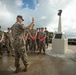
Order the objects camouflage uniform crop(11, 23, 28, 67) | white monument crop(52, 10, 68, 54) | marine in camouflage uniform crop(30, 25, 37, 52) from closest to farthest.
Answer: camouflage uniform crop(11, 23, 28, 67), white monument crop(52, 10, 68, 54), marine in camouflage uniform crop(30, 25, 37, 52)

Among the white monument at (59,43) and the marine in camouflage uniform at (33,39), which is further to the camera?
the marine in camouflage uniform at (33,39)

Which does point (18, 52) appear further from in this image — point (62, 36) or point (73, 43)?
point (73, 43)

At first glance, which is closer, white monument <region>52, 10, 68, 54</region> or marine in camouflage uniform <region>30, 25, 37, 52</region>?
white monument <region>52, 10, 68, 54</region>

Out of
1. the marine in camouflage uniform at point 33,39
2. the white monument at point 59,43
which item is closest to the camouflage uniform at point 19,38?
the white monument at point 59,43

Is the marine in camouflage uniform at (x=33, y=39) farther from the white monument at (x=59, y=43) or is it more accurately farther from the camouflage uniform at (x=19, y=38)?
the camouflage uniform at (x=19, y=38)

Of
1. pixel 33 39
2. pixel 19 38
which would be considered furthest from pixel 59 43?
pixel 19 38

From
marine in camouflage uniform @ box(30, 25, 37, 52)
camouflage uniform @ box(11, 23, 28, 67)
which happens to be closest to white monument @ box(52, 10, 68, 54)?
marine in camouflage uniform @ box(30, 25, 37, 52)

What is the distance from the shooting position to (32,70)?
19.2ft

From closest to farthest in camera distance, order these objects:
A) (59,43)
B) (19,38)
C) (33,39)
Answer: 1. (19,38)
2. (59,43)
3. (33,39)

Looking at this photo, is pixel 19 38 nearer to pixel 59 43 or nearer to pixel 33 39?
pixel 59 43

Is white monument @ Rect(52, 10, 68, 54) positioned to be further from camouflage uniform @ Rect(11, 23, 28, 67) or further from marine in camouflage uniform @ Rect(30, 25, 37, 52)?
camouflage uniform @ Rect(11, 23, 28, 67)

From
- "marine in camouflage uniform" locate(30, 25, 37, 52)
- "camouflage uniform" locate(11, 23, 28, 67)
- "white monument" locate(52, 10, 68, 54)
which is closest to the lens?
"camouflage uniform" locate(11, 23, 28, 67)

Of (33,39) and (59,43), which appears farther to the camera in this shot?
(33,39)

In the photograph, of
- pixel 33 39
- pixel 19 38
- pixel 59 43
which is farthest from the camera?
pixel 33 39
